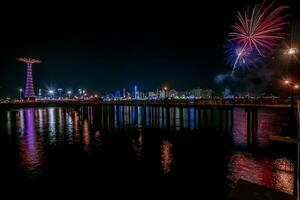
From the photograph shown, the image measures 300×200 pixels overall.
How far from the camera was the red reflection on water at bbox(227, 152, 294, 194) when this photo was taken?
13.5m

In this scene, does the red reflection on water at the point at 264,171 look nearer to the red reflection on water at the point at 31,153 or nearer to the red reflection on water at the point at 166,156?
the red reflection on water at the point at 166,156

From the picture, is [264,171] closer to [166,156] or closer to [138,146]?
[166,156]

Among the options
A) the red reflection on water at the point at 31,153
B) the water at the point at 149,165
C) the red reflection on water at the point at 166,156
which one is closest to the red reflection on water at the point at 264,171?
the water at the point at 149,165

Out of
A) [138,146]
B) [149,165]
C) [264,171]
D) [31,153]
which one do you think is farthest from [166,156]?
[31,153]

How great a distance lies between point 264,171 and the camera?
15.4 m

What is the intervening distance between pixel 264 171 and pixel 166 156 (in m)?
7.80

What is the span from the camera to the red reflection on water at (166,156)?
55.7 ft

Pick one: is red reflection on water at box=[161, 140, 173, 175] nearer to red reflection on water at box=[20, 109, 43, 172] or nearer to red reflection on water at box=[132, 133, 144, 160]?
red reflection on water at box=[132, 133, 144, 160]

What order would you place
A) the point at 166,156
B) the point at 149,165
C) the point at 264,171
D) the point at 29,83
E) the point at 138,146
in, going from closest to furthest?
the point at 264,171, the point at 149,165, the point at 166,156, the point at 138,146, the point at 29,83

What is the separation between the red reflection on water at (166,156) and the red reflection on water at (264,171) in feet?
14.2

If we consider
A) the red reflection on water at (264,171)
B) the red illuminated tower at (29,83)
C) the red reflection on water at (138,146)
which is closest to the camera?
the red reflection on water at (264,171)

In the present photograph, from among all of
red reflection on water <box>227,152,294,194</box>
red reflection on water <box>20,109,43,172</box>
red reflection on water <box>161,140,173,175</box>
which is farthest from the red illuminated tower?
red reflection on water <box>227,152,294,194</box>

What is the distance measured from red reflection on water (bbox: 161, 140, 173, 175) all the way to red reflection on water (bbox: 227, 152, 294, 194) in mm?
4316

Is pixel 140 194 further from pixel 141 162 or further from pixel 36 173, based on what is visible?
pixel 36 173
